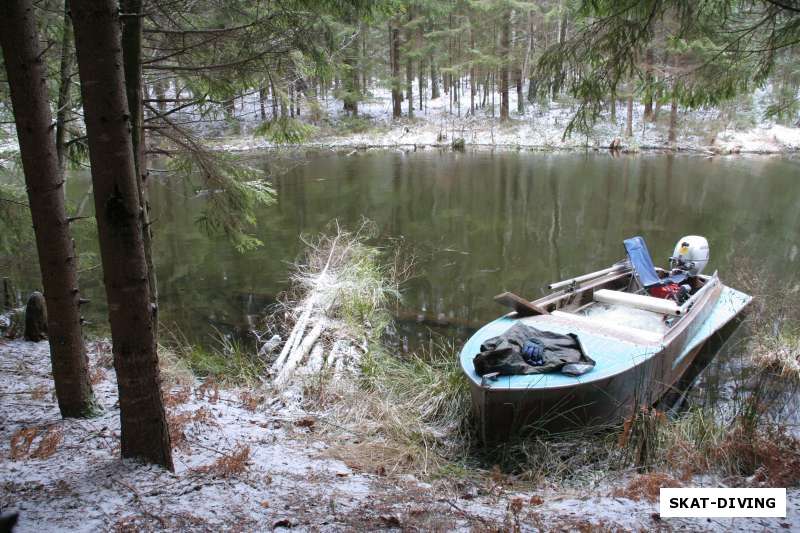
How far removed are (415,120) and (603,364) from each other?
109 ft

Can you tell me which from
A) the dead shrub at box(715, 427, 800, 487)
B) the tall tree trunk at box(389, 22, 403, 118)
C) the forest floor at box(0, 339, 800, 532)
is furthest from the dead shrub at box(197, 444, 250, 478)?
the tall tree trunk at box(389, 22, 403, 118)

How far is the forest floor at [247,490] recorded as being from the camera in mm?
2578

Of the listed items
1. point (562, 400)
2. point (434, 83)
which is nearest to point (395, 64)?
point (434, 83)

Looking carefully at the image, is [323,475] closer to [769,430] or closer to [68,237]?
[68,237]

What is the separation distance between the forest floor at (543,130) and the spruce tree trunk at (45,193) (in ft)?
79.5

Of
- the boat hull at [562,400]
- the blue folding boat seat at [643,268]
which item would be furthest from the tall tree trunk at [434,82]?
the boat hull at [562,400]

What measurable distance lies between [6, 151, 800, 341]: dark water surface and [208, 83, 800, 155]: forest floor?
4169 millimetres

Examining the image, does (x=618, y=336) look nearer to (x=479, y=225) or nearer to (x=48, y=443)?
(x=48, y=443)

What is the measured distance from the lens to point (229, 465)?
3.26 metres

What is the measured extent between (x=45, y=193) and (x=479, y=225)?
13.1 meters

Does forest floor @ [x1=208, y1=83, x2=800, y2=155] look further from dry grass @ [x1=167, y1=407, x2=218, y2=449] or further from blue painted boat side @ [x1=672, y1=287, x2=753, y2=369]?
dry grass @ [x1=167, y1=407, x2=218, y2=449]

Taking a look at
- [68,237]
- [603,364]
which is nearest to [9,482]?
[68,237]

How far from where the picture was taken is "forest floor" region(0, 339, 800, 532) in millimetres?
2578

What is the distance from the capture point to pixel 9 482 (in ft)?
8.84
